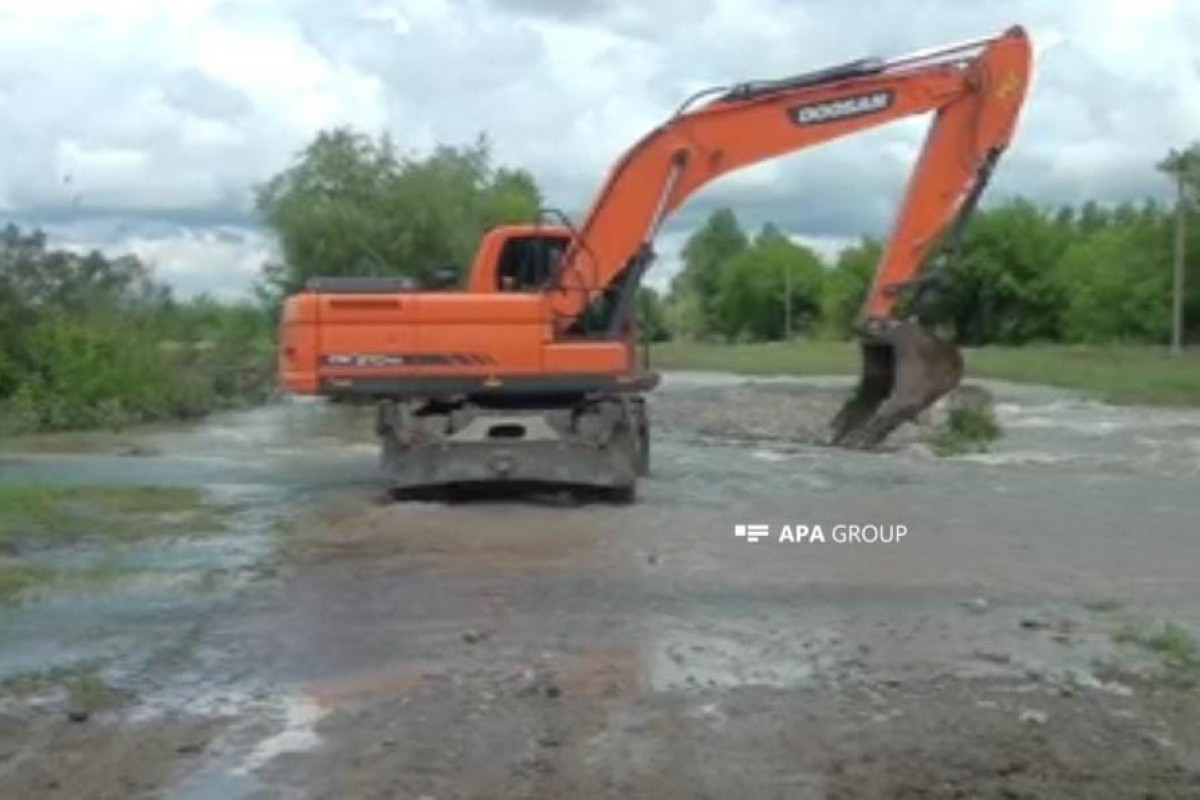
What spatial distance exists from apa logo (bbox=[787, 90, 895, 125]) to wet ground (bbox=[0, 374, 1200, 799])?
398cm

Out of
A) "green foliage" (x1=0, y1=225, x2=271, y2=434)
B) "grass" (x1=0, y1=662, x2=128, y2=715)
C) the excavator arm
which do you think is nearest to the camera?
"grass" (x1=0, y1=662, x2=128, y2=715)

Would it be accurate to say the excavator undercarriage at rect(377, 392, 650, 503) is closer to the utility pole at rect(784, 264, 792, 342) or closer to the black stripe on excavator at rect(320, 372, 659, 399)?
the black stripe on excavator at rect(320, 372, 659, 399)

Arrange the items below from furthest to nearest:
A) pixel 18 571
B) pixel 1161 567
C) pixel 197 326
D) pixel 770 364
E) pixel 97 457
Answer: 1. pixel 770 364
2. pixel 197 326
3. pixel 97 457
4. pixel 1161 567
5. pixel 18 571

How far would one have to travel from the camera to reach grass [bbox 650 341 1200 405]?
51000 mm

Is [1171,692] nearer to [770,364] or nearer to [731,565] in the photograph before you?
[731,565]

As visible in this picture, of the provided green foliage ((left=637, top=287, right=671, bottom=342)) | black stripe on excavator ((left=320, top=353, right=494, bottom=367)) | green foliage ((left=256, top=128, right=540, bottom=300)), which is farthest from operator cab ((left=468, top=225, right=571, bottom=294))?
green foliage ((left=256, top=128, right=540, bottom=300))

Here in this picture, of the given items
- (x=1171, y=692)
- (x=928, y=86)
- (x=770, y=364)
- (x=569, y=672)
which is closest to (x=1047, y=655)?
(x=1171, y=692)

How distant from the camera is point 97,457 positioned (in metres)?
25.3

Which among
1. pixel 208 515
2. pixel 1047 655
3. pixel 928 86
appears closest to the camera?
pixel 1047 655

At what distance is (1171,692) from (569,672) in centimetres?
296

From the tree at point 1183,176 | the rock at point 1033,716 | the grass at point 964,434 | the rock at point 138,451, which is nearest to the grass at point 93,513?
the rock at point 138,451

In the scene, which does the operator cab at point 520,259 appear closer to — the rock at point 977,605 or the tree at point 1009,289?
the rock at point 977,605

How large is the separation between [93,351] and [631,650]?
87.2 ft

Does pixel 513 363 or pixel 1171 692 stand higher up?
pixel 513 363
